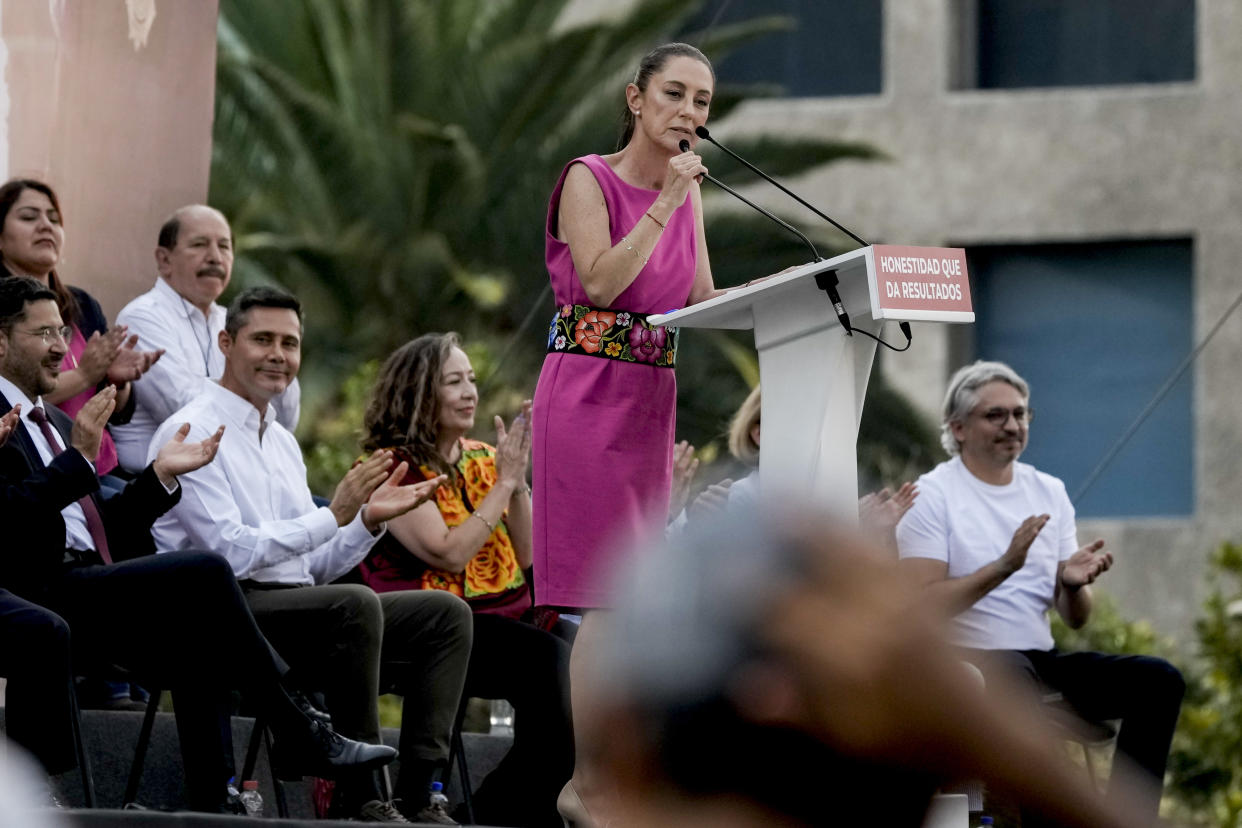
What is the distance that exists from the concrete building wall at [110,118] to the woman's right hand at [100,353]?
1.21m

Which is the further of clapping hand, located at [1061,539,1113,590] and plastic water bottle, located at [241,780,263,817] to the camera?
clapping hand, located at [1061,539,1113,590]

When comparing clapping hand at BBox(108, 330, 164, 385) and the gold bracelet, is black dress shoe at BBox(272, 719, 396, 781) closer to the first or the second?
clapping hand at BBox(108, 330, 164, 385)

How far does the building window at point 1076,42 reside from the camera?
17.8 metres

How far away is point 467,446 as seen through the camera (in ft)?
18.7

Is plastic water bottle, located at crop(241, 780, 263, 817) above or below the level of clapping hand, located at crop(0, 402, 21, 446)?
below

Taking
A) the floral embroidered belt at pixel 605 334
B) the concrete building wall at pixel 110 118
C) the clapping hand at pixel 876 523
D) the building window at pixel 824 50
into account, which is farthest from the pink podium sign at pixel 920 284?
the building window at pixel 824 50

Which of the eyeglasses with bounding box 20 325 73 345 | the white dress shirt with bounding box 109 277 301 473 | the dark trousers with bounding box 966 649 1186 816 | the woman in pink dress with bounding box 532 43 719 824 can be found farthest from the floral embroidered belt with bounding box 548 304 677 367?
the dark trousers with bounding box 966 649 1186 816

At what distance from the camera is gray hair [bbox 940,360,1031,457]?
234 inches

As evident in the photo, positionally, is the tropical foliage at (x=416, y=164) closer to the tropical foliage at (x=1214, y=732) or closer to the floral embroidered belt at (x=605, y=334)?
the tropical foliage at (x=1214, y=732)

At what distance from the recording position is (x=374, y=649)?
15.4ft

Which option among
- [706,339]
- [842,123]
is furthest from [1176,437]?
[706,339]

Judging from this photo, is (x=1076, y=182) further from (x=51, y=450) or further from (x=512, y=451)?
(x=51, y=450)

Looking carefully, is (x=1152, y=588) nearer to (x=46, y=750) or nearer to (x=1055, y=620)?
(x=1055, y=620)

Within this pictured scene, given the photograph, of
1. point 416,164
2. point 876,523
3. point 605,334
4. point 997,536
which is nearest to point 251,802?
point 605,334
